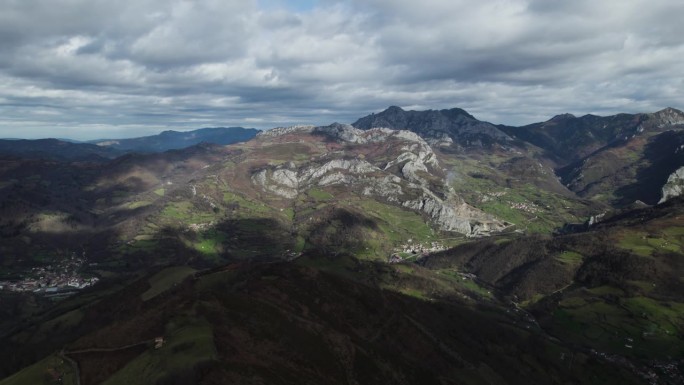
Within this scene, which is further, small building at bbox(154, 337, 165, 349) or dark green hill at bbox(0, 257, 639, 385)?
small building at bbox(154, 337, 165, 349)

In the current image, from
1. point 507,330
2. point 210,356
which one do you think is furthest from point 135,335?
point 507,330

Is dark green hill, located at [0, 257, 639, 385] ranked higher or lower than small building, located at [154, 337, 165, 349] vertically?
lower

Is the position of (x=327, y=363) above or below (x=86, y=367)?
below

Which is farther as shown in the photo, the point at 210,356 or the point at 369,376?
the point at 369,376

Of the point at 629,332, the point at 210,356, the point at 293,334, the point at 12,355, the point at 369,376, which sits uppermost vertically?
the point at 210,356

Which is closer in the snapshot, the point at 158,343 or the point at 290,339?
the point at 158,343

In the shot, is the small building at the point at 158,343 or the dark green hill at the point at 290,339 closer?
the dark green hill at the point at 290,339

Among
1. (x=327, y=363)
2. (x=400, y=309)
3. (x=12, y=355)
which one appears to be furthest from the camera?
(x=400, y=309)

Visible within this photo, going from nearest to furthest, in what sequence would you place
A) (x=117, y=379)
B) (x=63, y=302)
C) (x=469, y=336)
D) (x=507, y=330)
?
(x=117, y=379) < (x=469, y=336) < (x=507, y=330) < (x=63, y=302)

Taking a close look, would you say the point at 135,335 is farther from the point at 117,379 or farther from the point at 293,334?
the point at 293,334

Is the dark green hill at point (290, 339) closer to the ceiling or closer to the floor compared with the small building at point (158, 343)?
closer to the floor

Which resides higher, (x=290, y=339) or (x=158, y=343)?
(x=158, y=343)
